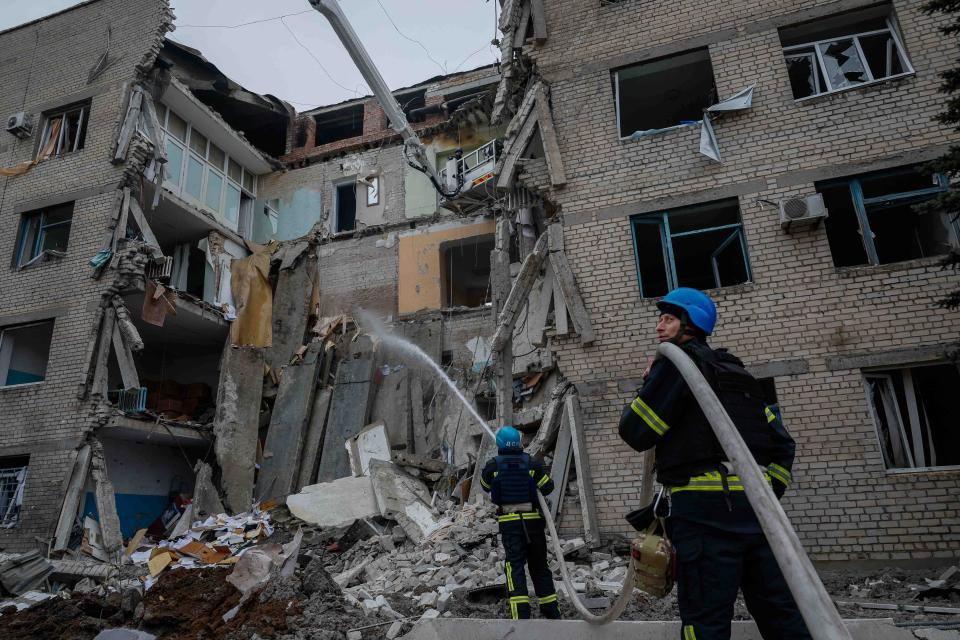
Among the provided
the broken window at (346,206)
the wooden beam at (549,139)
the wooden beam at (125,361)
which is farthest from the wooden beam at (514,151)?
the broken window at (346,206)

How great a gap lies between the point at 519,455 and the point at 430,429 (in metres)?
7.15

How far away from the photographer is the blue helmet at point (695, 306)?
3068 millimetres

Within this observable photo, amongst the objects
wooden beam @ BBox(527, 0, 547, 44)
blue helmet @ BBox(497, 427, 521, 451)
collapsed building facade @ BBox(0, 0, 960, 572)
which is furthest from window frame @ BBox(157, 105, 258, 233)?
blue helmet @ BBox(497, 427, 521, 451)

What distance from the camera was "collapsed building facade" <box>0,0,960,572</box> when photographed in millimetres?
7906

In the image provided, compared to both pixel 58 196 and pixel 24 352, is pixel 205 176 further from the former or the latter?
pixel 24 352

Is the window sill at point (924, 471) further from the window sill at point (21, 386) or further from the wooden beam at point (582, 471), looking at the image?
the window sill at point (21, 386)

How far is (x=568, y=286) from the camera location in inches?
360

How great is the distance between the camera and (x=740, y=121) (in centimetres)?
914

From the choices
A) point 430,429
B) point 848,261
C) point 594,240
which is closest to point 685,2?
point 594,240

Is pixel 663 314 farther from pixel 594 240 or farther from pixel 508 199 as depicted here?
pixel 508 199

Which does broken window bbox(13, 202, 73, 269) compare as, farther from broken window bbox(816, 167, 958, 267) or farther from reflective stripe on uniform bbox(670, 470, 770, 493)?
broken window bbox(816, 167, 958, 267)

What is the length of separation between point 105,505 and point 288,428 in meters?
3.76

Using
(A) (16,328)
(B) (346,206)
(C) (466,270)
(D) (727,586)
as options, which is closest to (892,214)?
(D) (727,586)

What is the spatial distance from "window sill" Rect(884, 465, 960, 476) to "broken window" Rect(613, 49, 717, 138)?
5.76 m
